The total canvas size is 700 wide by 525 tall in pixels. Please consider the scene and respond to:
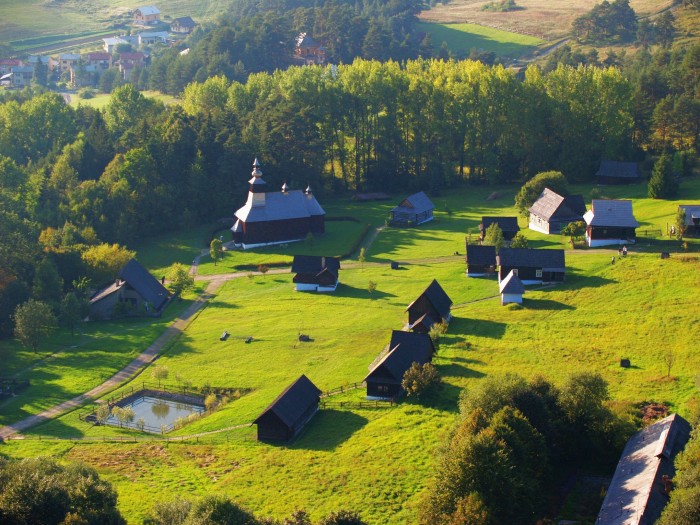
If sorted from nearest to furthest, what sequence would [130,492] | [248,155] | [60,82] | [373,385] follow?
1. [130,492]
2. [373,385]
3. [248,155]
4. [60,82]

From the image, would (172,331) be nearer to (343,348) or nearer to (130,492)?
(343,348)

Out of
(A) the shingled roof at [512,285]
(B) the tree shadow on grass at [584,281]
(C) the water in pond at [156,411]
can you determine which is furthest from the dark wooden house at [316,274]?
A: (C) the water in pond at [156,411]

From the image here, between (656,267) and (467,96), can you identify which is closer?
(656,267)

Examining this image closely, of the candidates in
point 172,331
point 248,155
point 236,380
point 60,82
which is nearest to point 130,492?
point 236,380

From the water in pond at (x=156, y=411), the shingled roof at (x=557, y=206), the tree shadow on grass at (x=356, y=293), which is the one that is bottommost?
the water in pond at (x=156, y=411)

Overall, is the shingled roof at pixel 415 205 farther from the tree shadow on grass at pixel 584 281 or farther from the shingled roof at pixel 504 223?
the tree shadow on grass at pixel 584 281

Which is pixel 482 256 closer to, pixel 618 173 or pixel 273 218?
pixel 273 218
